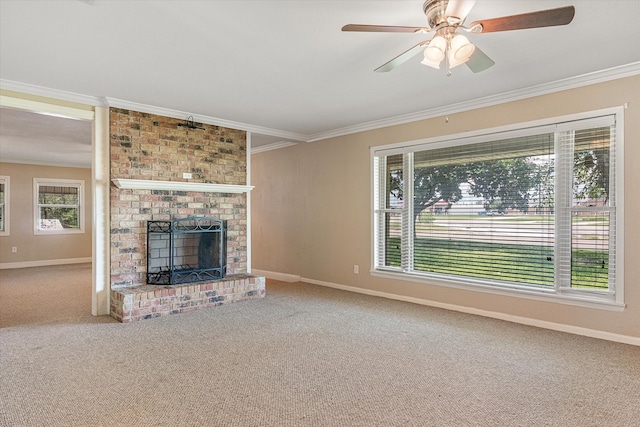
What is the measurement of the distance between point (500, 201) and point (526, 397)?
2.32 metres

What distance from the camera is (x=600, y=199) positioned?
11.6 ft

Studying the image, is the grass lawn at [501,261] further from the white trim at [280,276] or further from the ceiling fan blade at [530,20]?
the ceiling fan blade at [530,20]

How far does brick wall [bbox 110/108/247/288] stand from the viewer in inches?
173

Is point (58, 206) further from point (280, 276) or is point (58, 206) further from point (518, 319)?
Result: point (518, 319)

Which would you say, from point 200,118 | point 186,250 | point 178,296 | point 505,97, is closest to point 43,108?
point 200,118

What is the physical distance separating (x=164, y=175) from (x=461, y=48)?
3.76 meters

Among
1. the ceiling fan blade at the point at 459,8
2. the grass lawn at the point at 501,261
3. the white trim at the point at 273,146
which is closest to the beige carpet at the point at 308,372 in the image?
the grass lawn at the point at 501,261

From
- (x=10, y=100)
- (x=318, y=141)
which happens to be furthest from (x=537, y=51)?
(x=10, y=100)

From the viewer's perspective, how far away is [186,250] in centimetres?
489

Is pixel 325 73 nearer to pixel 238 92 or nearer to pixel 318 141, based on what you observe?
pixel 238 92

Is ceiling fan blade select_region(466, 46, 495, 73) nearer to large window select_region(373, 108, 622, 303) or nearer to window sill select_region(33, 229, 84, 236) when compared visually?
large window select_region(373, 108, 622, 303)

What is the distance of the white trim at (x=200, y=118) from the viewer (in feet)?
14.2

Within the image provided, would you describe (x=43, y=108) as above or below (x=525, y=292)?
above

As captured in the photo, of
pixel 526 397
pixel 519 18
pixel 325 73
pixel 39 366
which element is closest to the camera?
pixel 519 18
